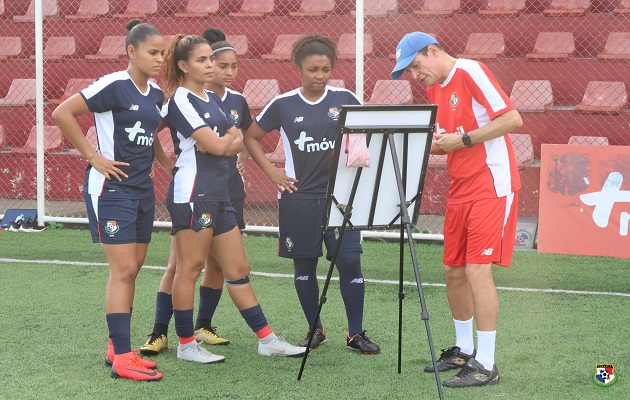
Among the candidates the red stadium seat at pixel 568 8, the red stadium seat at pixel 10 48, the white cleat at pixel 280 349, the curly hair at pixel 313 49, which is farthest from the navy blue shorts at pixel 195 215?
the red stadium seat at pixel 10 48

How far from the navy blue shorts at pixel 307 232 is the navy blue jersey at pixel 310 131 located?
0.06m

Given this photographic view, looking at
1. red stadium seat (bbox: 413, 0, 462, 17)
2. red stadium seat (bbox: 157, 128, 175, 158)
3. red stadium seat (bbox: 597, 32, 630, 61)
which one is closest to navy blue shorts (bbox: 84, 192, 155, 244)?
red stadium seat (bbox: 157, 128, 175, 158)

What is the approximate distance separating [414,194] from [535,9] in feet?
23.3

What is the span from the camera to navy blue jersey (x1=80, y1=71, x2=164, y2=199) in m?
4.73

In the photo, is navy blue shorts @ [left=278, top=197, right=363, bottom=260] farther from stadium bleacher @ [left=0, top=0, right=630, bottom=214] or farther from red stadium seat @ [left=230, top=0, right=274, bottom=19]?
red stadium seat @ [left=230, top=0, right=274, bottom=19]

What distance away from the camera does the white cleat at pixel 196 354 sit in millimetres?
5109

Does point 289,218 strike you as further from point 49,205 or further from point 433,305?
point 49,205

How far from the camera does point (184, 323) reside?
16.9 feet

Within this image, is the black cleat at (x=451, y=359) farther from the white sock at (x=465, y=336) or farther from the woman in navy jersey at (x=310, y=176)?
the woman in navy jersey at (x=310, y=176)

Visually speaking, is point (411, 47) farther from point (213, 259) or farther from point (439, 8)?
point (439, 8)

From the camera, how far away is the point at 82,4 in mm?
12508

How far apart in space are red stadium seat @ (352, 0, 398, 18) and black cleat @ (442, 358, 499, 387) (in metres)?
6.68

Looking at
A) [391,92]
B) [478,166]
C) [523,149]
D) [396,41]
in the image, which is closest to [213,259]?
[478,166]

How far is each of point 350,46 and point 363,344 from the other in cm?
621
